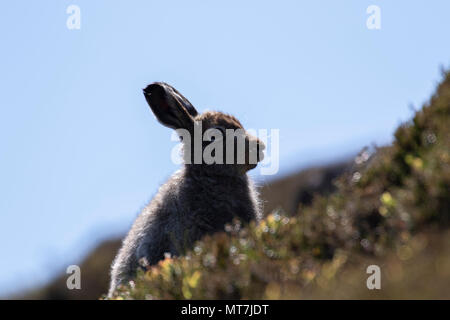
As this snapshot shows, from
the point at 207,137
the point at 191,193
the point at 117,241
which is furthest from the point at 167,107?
the point at 117,241

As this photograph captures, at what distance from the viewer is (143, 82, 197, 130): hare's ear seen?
11.4 meters

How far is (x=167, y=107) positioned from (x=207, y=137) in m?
0.91

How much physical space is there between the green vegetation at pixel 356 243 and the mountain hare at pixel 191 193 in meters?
2.16

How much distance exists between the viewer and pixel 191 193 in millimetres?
11055

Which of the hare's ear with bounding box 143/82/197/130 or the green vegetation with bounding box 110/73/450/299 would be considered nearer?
the green vegetation with bounding box 110/73/450/299

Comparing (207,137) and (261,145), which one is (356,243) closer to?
(261,145)

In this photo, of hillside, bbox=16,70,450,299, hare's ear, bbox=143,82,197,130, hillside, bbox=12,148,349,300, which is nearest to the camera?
hillside, bbox=16,70,450,299

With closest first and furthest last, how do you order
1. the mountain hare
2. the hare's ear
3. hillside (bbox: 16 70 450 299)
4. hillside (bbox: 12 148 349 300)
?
hillside (bbox: 16 70 450 299)
the mountain hare
the hare's ear
hillside (bbox: 12 148 349 300)

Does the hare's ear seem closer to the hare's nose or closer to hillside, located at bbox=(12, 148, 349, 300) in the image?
the hare's nose

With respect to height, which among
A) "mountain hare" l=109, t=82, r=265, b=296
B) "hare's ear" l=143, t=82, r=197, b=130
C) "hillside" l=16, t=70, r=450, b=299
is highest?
"hare's ear" l=143, t=82, r=197, b=130

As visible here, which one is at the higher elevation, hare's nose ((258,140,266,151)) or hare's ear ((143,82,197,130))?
hare's ear ((143,82,197,130))

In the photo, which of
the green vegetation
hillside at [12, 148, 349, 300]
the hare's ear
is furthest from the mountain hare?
hillside at [12, 148, 349, 300]

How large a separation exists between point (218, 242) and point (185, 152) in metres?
4.64
